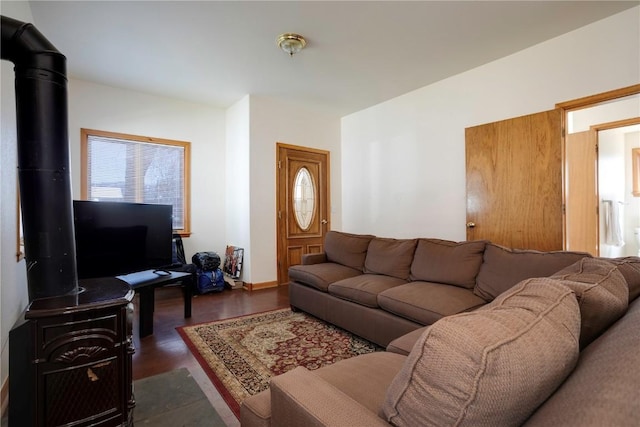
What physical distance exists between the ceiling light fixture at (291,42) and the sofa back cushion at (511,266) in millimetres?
2588

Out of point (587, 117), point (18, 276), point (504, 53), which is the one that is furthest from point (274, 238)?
point (587, 117)

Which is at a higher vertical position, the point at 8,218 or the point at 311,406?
the point at 8,218

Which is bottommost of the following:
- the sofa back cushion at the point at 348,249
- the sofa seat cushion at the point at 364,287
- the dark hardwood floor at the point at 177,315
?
the dark hardwood floor at the point at 177,315

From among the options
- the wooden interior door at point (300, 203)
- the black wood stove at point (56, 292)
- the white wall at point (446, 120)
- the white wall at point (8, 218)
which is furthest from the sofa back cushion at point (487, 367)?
the wooden interior door at point (300, 203)

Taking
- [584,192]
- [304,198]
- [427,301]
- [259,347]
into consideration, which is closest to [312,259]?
[259,347]

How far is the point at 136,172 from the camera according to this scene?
177 inches

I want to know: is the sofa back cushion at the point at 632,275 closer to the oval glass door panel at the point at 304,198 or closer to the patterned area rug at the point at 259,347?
the patterned area rug at the point at 259,347

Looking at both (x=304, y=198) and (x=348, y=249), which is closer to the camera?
(x=348, y=249)

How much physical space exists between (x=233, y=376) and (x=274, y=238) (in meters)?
2.81

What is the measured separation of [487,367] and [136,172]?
499 centimetres

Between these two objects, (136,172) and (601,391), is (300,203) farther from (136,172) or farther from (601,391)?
(601,391)

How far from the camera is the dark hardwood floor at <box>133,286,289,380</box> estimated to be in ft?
7.87

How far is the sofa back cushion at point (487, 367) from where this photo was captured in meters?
0.56

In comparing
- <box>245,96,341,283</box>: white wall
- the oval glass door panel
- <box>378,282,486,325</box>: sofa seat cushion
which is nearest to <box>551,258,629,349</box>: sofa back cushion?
<box>378,282,486,325</box>: sofa seat cushion
